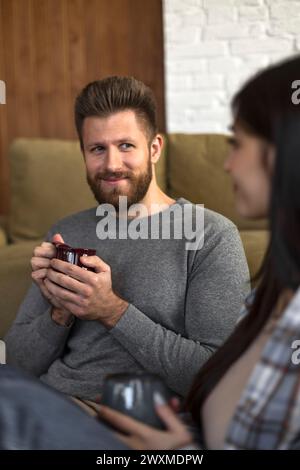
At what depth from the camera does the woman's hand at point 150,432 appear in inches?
39.9

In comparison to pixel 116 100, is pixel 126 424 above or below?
below

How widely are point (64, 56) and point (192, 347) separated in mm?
2609

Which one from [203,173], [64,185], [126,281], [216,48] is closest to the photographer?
[126,281]

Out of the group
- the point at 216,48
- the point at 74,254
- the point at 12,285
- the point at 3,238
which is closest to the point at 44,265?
the point at 74,254

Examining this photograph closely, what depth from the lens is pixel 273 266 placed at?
1.00 m

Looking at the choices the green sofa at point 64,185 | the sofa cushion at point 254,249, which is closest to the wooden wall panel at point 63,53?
the green sofa at point 64,185

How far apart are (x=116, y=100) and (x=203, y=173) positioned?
87cm

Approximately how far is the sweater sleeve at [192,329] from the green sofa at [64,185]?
2.08ft

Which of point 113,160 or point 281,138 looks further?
point 113,160

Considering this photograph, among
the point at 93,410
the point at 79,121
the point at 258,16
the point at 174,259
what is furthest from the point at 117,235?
the point at 258,16

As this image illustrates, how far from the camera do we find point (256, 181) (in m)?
1.00

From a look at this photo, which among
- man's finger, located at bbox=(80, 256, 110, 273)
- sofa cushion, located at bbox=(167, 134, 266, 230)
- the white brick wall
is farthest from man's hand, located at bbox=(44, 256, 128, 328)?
the white brick wall

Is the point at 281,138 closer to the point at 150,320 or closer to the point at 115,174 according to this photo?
the point at 150,320

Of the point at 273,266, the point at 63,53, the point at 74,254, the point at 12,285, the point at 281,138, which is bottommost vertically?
the point at 12,285
